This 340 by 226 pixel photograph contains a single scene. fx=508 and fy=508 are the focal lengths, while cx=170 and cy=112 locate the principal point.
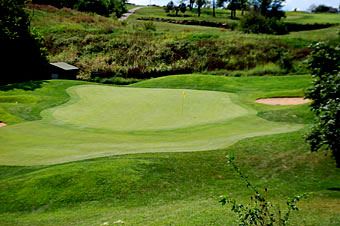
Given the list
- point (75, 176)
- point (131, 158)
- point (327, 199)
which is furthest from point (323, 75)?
point (75, 176)

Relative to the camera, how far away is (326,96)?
14.2 m

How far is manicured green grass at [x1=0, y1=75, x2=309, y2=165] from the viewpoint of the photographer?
1997cm

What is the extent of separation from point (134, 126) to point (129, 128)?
0.45 metres

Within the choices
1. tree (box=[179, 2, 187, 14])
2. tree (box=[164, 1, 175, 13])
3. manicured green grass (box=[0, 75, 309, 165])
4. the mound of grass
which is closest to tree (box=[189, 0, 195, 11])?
tree (box=[179, 2, 187, 14])

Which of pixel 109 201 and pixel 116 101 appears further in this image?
pixel 116 101

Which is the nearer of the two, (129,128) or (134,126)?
(129,128)

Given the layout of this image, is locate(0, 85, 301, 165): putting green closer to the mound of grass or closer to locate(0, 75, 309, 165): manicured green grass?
locate(0, 75, 309, 165): manicured green grass

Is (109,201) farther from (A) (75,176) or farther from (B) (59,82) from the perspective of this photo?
(B) (59,82)

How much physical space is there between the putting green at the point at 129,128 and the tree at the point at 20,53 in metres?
17.8

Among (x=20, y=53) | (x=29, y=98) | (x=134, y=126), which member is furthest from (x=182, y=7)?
(x=134, y=126)

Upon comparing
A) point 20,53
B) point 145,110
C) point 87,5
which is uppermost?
point 87,5

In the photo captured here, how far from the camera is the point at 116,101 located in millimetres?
30750

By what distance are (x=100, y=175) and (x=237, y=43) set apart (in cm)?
4215

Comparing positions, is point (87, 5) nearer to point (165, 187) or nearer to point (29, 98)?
point (29, 98)
